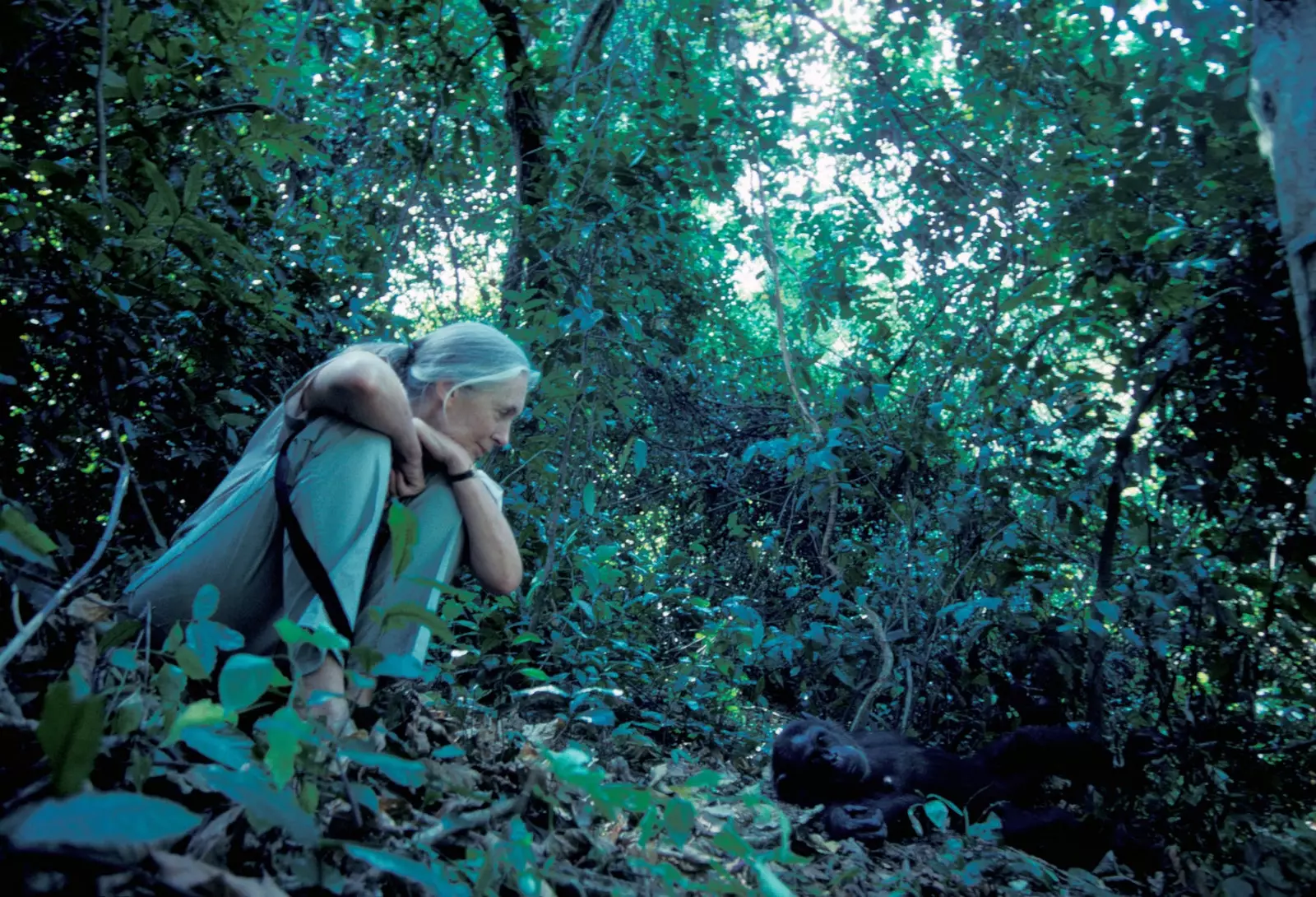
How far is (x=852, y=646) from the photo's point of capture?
178 inches

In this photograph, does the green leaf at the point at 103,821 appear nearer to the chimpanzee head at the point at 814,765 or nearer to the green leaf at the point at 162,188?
the green leaf at the point at 162,188

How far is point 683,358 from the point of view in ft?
21.4

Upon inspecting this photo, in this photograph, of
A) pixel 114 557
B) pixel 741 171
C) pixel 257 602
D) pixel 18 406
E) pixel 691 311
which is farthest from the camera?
pixel 691 311

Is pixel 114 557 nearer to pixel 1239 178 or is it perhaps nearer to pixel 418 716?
pixel 418 716

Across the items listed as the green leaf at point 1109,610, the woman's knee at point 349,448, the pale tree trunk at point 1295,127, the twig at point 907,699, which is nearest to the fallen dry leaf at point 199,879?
the woman's knee at point 349,448

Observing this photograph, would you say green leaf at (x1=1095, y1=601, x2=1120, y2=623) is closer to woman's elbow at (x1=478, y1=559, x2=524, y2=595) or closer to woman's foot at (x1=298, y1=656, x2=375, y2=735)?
woman's elbow at (x1=478, y1=559, x2=524, y2=595)

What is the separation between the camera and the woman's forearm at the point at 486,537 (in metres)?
2.69

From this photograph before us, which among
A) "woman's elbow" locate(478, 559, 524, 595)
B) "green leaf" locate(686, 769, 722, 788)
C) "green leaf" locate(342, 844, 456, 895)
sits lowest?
"woman's elbow" locate(478, 559, 524, 595)

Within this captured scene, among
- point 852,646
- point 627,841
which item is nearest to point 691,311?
point 852,646

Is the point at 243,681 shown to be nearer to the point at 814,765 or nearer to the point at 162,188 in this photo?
the point at 162,188

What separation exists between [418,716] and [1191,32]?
11.2ft

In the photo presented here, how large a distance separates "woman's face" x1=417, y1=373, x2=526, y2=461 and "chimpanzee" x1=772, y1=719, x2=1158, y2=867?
180cm

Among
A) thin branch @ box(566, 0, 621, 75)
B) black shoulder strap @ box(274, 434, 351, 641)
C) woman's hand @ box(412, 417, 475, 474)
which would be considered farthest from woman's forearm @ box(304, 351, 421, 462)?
thin branch @ box(566, 0, 621, 75)

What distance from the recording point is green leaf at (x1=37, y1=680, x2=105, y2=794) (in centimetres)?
75
